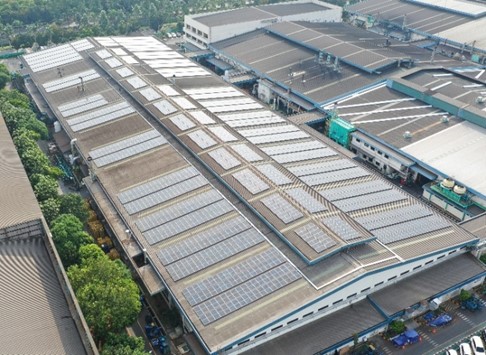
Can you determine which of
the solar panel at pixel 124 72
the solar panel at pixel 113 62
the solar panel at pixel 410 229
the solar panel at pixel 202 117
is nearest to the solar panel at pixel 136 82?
the solar panel at pixel 124 72

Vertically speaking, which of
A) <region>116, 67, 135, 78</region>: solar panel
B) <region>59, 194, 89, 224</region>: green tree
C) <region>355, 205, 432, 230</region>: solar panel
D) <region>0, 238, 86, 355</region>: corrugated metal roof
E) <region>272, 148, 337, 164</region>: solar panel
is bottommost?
<region>59, 194, 89, 224</region>: green tree

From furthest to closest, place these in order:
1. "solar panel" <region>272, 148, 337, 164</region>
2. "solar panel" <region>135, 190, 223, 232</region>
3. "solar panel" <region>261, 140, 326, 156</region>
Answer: "solar panel" <region>261, 140, 326, 156</region> < "solar panel" <region>272, 148, 337, 164</region> < "solar panel" <region>135, 190, 223, 232</region>

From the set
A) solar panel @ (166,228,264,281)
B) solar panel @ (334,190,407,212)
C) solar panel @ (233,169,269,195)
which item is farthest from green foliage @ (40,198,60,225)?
solar panel @ (334,190,407,212)

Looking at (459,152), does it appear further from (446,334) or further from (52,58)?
(52,58)

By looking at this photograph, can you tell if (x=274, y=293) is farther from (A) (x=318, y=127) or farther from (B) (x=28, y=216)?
(A) (x=318, y=127)

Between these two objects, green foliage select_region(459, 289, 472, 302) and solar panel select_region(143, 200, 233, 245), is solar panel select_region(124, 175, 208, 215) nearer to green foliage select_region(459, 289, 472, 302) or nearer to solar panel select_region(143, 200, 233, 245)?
solar panel select_region(143, 200, 233, 245)

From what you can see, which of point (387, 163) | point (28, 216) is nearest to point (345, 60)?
point (387, 163)
